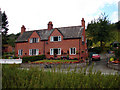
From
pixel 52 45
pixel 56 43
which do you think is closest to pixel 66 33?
pixel 56 43

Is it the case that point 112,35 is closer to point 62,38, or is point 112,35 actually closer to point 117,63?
point 62,38

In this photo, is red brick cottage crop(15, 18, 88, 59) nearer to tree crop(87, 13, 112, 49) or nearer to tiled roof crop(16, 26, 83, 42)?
tiled roof crop(16, 26, 83, 42)

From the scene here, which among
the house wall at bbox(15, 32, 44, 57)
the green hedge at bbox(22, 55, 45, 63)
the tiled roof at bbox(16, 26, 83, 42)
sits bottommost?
the green hedge at bbox(22, 55, 45, 63)

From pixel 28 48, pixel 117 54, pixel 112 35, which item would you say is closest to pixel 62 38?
pixel 28 48

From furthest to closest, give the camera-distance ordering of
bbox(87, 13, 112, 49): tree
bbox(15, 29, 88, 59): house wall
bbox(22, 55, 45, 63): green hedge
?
1. bbox(87, 13, 112, 49): tree
2. bbox(15, 29, 88, 59): house wall
3. bbox(22, 55, 45, 63): green hedge

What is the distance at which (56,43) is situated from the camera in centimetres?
2827

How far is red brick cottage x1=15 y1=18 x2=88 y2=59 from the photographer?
26562mm

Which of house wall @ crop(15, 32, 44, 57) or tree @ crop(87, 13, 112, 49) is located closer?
house wall @ crop(15, 32, 44, 57)

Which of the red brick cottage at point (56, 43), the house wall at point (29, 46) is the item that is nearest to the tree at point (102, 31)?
the red brick cottage at point (56, 43)

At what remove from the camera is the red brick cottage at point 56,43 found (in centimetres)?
2656

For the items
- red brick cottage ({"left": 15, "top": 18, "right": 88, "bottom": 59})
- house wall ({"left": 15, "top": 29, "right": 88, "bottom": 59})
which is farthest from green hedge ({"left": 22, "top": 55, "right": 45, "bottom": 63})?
house wall ({"left": 15, "top": 29, "right": 88, "bottom": 59})

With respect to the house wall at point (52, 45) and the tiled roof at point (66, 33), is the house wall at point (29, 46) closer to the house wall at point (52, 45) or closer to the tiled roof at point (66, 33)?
the house wall at point (52, 45)

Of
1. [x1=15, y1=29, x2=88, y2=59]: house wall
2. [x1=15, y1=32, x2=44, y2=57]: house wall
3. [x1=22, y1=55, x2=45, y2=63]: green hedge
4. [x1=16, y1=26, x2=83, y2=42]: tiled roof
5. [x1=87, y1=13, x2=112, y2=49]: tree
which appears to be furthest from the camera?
[x1=87, y1=13, x2=112, y2=49]: tree

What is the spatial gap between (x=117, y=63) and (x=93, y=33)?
2795cm
